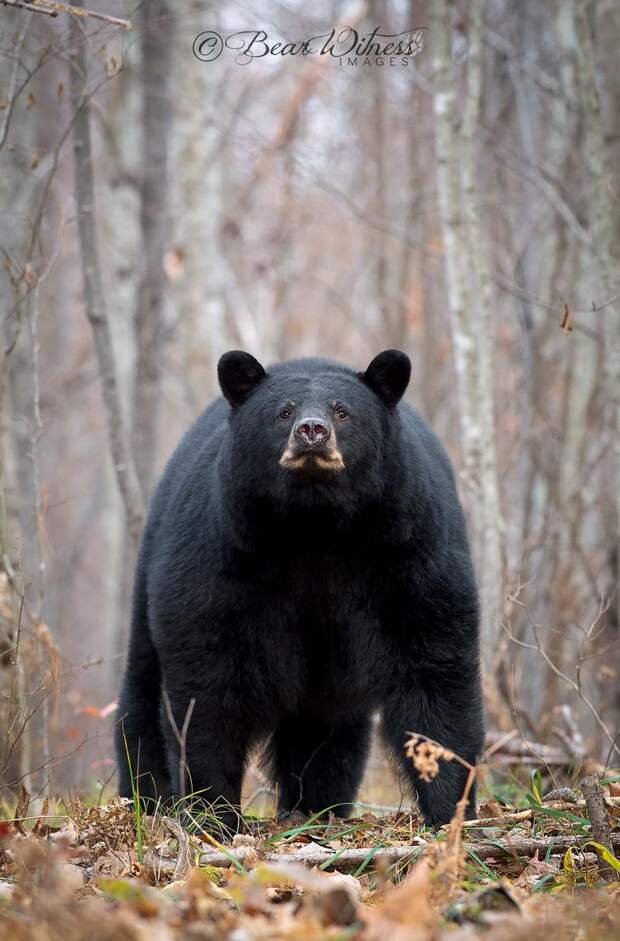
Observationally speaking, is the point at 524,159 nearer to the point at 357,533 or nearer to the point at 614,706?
the point at 614,706

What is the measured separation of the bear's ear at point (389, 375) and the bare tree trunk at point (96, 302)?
297 centimetres

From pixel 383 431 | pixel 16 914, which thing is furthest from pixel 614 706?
pixel 16 914

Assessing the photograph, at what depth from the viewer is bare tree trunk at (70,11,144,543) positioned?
7.35 metres

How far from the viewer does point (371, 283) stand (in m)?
20.0

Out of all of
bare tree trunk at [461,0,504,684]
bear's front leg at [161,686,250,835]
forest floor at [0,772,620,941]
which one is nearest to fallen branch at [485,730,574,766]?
bare tree trunk at [461,0,504,684]

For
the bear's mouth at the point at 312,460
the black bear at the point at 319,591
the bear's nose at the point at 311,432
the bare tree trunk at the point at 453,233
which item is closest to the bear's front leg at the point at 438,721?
the black bear at the point at 319,591

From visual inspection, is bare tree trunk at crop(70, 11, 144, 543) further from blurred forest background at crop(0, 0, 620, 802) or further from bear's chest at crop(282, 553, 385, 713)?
bear's chest at crop(282, 553, 385, 713)

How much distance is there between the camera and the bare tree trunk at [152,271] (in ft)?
35.9

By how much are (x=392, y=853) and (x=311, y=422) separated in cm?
157

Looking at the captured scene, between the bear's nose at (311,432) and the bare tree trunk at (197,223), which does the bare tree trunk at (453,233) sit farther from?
the bear's nose at (311,432)

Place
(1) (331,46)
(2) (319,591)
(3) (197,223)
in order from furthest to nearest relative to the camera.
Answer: (3) (197,223)
(1) (331,46)
(2) (319,591)

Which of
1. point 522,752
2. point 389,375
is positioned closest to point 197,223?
point 522,752

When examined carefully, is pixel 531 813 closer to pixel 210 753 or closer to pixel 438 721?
pixel 438 721

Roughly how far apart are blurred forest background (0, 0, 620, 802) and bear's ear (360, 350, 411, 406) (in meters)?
1.04
